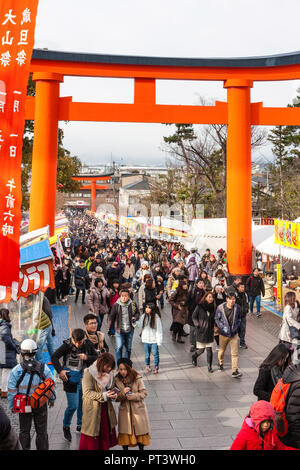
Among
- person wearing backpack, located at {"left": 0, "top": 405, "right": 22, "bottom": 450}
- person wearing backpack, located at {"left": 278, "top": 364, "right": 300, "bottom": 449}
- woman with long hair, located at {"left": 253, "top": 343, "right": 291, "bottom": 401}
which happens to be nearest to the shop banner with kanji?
person wearing backpack, located at {"left": 0, "top": 405, "right": 22, "bottom": 450}

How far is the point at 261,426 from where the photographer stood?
329 centimetres

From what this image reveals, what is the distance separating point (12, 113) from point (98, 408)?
3848 millimetres

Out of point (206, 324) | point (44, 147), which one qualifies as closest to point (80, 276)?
point (44, 147)

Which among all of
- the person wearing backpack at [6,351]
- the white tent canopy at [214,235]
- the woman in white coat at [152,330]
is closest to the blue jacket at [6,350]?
the person wearing backpack at [6,351]

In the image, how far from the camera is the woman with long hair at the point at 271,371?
4.39m

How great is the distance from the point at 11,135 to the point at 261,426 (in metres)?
4.64

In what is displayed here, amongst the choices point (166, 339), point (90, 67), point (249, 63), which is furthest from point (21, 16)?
point (249, 63)

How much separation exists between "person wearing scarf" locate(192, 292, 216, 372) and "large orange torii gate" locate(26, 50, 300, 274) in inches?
273

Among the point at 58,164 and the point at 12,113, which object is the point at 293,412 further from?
the point at 58,164

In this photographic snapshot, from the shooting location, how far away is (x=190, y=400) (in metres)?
6.40

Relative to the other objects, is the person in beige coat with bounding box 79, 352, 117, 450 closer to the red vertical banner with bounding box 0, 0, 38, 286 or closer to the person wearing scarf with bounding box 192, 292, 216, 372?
the red vertical banner with bounding box 0, 0, 38, 286

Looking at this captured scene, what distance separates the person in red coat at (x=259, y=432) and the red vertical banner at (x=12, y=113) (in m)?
3.63

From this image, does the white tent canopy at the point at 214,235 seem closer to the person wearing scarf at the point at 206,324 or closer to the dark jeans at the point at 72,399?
the person wearing scarf at the point at 206,324
